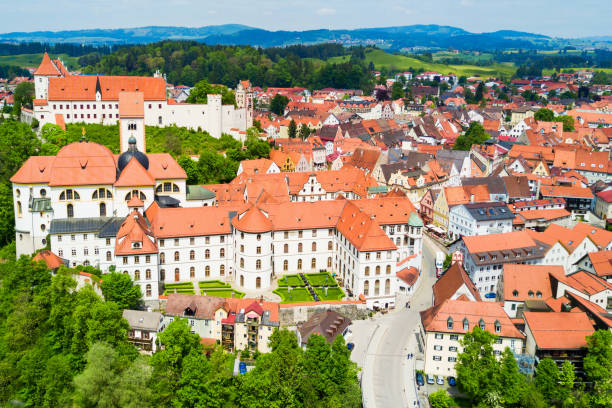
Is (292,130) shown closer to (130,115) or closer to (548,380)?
(130,115)

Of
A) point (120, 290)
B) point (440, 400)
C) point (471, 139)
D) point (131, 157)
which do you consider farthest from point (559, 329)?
point (471, 139)

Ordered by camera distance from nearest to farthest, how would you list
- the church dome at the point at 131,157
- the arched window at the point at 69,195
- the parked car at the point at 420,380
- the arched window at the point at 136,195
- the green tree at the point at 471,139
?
the parked car at the point at 420,380, the arched window at the point at 69,195, the arched window at the point at 136,195, the church dome at the point at 131,157, the green tree at the point at 471,139

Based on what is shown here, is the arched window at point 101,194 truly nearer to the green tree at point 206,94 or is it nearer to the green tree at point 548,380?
the green tree at point 206,94

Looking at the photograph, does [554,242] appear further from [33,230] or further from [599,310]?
[33,230]

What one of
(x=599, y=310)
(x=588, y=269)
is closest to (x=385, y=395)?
(x=599, y=310)

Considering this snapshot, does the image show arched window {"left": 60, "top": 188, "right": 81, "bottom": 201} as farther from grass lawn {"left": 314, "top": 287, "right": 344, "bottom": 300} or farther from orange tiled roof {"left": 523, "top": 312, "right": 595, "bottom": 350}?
orange tiled roof {"left": 523, "top": 312, "right": 595, "bottom": 350}

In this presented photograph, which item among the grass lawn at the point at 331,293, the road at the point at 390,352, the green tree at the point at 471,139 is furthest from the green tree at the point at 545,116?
the grass lawn at the point at 331,293

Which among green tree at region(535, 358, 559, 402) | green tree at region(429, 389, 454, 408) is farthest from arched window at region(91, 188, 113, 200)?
green tree at region(535, 358, 559, 402)

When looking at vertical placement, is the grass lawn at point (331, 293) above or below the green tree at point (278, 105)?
below
